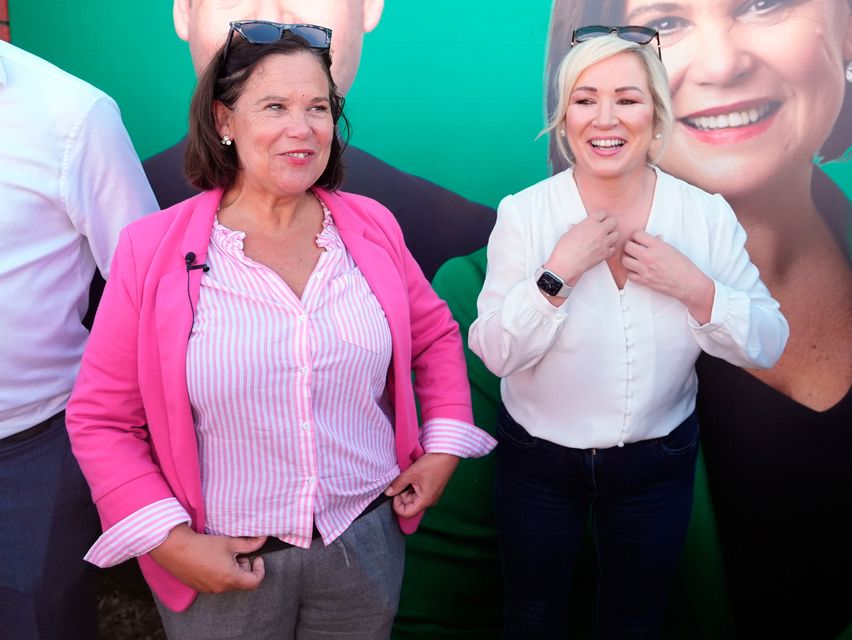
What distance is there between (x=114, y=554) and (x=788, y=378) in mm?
2024

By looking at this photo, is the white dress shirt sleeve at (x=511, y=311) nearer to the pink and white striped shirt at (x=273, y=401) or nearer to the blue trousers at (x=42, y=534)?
the pink and white striped shirt at (x=273, y=401)

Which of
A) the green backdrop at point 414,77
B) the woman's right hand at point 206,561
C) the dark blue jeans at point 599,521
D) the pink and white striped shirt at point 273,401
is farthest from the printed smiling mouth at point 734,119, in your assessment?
the woman's right hand at point 206,561

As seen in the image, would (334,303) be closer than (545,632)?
Yes

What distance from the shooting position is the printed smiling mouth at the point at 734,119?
2.39 meters

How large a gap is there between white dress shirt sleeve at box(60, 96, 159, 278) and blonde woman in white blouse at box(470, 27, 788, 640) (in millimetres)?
886

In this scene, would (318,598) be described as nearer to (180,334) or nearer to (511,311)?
(180,334)

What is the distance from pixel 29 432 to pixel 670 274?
1525 millimetres

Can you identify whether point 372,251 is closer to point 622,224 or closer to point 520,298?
point 520,298

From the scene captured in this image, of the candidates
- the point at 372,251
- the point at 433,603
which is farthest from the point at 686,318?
the point at 433,603

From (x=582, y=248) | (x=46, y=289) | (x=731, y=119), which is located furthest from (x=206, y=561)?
(x=731, y=119)

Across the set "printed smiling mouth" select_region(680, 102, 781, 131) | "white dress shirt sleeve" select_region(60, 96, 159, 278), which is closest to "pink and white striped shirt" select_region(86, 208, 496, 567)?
"white dress shirt sleeve" select_region(60, 96, 159, 278)

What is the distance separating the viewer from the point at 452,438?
1.74 meters

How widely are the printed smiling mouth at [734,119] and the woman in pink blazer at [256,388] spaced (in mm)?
1267

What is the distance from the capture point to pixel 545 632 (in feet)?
6.73
